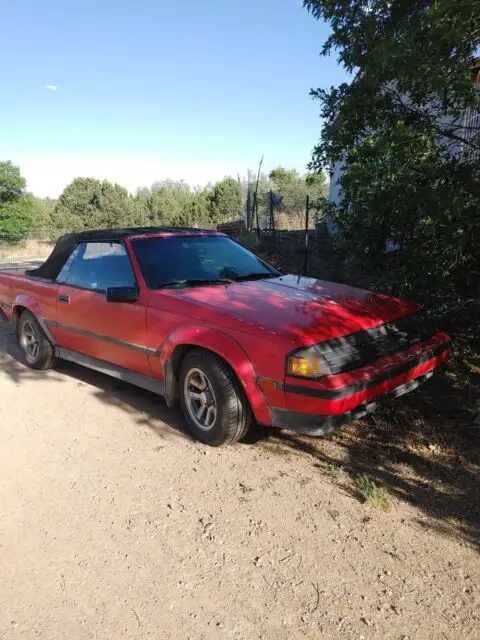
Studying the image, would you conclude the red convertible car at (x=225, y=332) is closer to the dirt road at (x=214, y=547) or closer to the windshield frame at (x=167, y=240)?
the windshield frame at (x=167, y=240)

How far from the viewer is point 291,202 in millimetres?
25094

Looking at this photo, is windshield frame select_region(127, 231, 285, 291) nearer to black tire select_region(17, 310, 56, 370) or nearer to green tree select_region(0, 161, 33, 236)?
black tire select_region(17, 310, 56, 370)

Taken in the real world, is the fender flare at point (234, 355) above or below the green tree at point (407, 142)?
below

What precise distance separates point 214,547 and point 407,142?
11.1 feet

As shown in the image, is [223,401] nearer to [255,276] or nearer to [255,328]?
[255,328]

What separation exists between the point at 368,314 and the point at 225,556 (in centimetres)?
197

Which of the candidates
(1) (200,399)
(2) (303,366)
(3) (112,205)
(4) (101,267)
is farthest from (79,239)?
(3) (112,205)

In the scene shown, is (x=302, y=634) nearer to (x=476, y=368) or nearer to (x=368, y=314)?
(x=368, y=314)

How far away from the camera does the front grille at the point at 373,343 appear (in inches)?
123

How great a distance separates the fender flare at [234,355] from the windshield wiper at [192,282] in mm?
571

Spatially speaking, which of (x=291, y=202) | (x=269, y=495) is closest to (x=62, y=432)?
(x=269, y=495)

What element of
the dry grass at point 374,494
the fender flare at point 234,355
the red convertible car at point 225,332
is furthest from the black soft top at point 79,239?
the dry grass at point 374,494

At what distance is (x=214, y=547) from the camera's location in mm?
2574

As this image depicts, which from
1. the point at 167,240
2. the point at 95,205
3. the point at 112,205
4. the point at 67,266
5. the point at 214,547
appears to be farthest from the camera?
the point at 95,205
